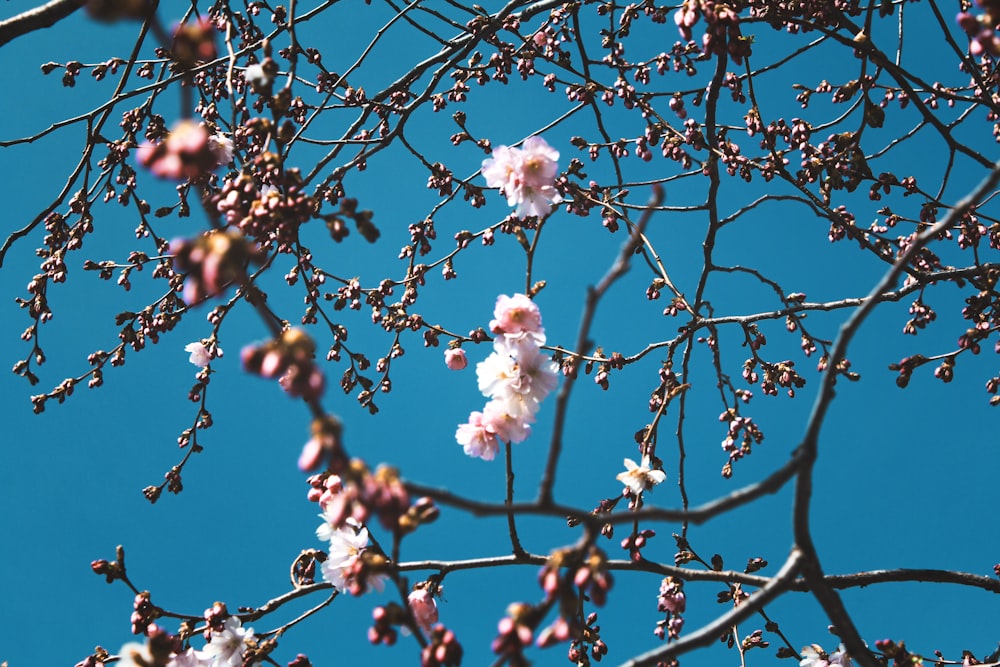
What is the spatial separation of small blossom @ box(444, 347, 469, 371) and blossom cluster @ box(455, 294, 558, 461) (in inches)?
28.3

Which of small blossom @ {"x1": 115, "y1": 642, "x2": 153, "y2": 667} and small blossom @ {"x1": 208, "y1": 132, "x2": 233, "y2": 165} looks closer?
small blossom @ {"x1": 115, "y1": 642, "x2": 153, "y2": 667}

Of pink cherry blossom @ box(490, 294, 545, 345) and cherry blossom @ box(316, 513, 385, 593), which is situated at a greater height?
pink cherry blossom @ box(490, 294, 545, 345)

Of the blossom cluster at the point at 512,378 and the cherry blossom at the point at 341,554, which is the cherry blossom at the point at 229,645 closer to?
the cherry blossom at the point at 341,554

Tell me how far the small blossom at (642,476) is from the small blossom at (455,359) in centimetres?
78

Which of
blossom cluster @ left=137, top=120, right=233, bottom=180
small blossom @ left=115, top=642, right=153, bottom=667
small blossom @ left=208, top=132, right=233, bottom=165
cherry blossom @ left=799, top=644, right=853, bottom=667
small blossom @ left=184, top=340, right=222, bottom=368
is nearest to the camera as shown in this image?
blossom cluster @ left=137, top=120, right=233, bottom=180

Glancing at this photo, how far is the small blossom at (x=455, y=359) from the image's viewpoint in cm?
306

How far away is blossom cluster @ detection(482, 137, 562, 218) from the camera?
2629mm

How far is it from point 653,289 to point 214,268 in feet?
8.83

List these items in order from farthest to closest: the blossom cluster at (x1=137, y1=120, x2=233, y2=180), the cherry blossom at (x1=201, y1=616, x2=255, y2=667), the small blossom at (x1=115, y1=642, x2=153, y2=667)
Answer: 1. the cherry blossom at (x1=201, y1=616, x2=255, y2=667)
2. the small blossom at (x1=115, y1=642, x2=153, y2=667)
3. the blossom cluster at (x1=137, y1=120, x2=233, y2=180)

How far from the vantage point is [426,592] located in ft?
7.93

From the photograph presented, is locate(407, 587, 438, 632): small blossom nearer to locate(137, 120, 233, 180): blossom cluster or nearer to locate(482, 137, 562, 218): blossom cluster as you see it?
locate(482, 137, 562, 218): blossom cluster

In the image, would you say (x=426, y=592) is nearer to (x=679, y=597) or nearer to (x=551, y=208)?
(x=679, y=597)

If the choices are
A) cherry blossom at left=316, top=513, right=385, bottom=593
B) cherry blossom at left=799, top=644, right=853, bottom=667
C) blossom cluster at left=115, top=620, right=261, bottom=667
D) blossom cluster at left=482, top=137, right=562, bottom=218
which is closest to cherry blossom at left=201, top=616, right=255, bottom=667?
blossom cluster at left=115, top=620, right=261, bottom=667

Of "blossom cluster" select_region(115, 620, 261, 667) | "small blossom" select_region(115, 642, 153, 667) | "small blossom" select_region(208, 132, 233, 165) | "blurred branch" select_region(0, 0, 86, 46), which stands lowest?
"small blossom" select_region(115, 642, 153, 667)
